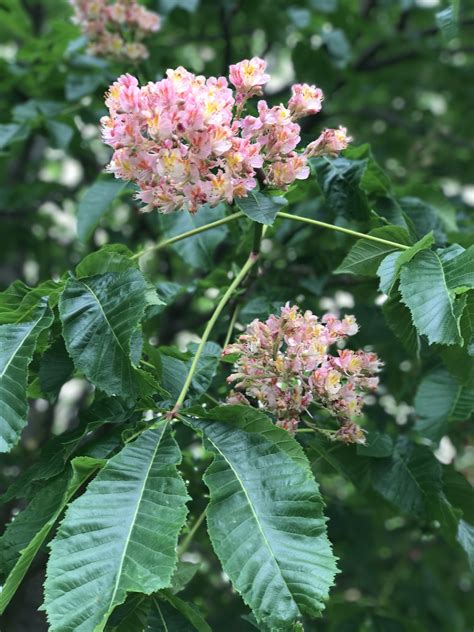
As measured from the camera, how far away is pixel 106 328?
4.50 feet

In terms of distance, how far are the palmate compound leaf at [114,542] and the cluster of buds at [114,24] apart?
1850mm

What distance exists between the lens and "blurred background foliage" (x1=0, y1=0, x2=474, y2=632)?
2.22m

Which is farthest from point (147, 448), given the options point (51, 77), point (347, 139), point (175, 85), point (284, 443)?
point (51, 77)

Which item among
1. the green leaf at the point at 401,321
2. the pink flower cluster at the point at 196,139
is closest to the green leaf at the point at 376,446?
the green leaf at the point at 401,321

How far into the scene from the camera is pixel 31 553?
117cm

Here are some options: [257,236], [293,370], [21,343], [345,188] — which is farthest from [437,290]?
[21,343]

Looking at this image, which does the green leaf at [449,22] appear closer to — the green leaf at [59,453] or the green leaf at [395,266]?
the green leaf at [395,266]

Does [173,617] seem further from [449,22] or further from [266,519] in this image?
[449,22]

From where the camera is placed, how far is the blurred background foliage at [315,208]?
2.22m

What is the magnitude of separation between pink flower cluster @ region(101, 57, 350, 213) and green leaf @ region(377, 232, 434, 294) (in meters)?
0.24

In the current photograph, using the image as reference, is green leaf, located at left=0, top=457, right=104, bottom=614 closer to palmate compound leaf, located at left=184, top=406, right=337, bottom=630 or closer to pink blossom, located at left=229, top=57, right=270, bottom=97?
palmate compound leaf, located at left=184, top=406, right=337, bottom=630

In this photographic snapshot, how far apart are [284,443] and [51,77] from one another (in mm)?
2116

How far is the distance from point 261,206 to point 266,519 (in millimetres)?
583

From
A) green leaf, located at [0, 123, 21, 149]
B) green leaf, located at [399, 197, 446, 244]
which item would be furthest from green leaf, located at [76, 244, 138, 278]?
green leaf, located at [0, 123, 21, 149]
